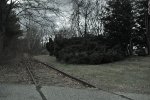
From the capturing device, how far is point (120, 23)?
4947 centimetres

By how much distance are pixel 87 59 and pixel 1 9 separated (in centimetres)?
1179

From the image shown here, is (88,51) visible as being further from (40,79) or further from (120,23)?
(40,79)

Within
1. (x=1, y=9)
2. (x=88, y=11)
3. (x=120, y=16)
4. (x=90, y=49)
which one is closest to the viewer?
(x=1, y=9)

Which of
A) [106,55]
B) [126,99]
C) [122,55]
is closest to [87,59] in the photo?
[106,55]

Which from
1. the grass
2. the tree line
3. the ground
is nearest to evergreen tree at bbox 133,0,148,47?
the tree line

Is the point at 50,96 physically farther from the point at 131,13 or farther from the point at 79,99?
the point at 131,13

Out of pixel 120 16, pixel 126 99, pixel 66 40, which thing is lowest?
pixel 126 99

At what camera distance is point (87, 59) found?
40844 mm

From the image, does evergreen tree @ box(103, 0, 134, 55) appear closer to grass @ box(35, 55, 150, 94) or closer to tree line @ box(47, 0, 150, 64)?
tree line @ box(47, 0, 150, 64)

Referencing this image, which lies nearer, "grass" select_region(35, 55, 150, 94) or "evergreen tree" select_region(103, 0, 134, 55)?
"grass" select_region(35, 55, 150, 94)

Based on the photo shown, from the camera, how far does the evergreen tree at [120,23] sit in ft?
163

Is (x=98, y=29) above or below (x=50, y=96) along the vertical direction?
above

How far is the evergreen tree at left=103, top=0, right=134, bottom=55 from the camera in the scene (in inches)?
1951

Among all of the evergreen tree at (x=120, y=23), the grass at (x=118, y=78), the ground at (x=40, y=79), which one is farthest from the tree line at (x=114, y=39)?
the ground at (x=40, y=79)
